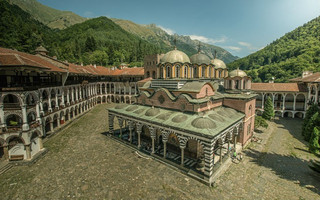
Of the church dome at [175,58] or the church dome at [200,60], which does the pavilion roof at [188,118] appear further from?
the church dome at [200,60]

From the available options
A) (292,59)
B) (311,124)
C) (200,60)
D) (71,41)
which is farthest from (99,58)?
(292,59)

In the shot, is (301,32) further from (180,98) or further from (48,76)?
(48,76)

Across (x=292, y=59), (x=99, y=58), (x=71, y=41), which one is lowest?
(x=292, y=59)

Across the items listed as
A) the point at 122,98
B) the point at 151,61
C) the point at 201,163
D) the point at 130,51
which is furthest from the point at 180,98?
the point at 130,51

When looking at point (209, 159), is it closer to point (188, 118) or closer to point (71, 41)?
point (188, 118)

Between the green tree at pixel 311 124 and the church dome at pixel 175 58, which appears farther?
the church dome at pixel 175 58

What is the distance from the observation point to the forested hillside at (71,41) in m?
50.4

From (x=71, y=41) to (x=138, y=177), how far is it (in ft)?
336

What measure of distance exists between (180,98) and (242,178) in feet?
34.5

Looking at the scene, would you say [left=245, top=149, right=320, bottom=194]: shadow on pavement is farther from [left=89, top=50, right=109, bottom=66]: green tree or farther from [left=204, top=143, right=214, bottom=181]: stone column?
[left=89, top=50, right=109, bottom=66]: green tree

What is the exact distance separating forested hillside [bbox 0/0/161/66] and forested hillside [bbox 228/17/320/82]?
64547 millimetres

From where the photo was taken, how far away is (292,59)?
80.6 m

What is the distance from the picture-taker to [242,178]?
15.7 m

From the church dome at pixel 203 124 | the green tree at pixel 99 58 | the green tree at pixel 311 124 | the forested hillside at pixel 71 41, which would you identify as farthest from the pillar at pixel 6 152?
the green tree at pixel 99 58
